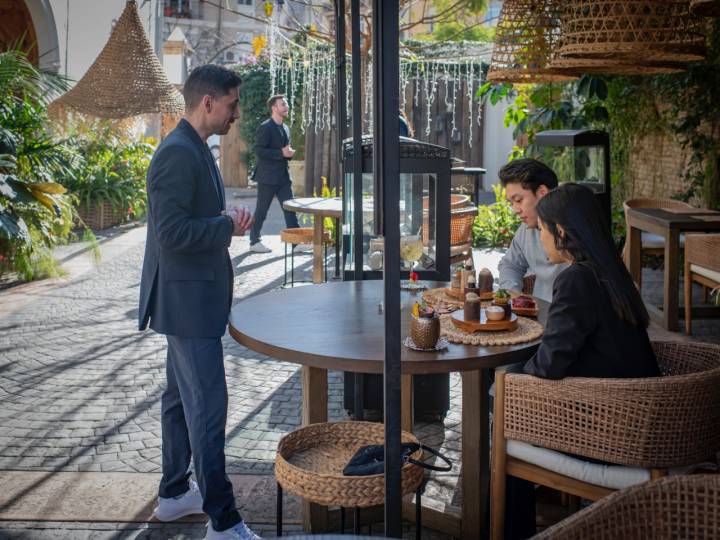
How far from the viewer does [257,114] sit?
19.5m

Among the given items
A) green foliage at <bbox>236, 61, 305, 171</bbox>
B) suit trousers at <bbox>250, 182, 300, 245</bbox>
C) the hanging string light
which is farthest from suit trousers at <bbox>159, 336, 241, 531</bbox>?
green foliage at <bbox>236, 61, 305, 171</bbox>

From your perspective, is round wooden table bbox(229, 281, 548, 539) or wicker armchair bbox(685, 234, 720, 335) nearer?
round wooden table bbox(229, 281, 548, 539)

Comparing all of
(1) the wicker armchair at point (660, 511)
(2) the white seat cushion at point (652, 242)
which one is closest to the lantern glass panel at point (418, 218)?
(1) the wicker armchair at point (660, 511)

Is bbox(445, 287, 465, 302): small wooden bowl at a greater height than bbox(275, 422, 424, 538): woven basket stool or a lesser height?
→ greater

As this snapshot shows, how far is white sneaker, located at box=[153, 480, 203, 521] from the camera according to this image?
12.1ft

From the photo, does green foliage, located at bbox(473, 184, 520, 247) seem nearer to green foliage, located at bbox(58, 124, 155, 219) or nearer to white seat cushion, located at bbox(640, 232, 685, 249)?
white seat cushion, located at bbox(640, 232, 685, 249)

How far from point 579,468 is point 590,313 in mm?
475

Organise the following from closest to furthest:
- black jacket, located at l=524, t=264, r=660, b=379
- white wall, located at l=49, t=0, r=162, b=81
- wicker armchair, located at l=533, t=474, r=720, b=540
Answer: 1. wicker armchair, located at l=533, t=474, r=720, b=540
2. black jacket, located at l=524, t=264, r=660, b=379
3. white wall, located at l=49, t=0, r=162, b=81

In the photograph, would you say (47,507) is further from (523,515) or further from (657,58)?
(657,58)

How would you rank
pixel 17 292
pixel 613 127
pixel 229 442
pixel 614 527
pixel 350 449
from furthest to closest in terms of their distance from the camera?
1. pixel 613 127
2. pixel 17 292
3. pixel 229 442
4. pixel 350 449
5. pixel 614 527

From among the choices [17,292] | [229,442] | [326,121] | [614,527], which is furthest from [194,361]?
[326,121]

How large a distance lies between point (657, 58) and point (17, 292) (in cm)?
589

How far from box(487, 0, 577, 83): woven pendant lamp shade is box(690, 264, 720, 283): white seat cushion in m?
1.71

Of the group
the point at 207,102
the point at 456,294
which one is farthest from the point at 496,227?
the point at 207,102
